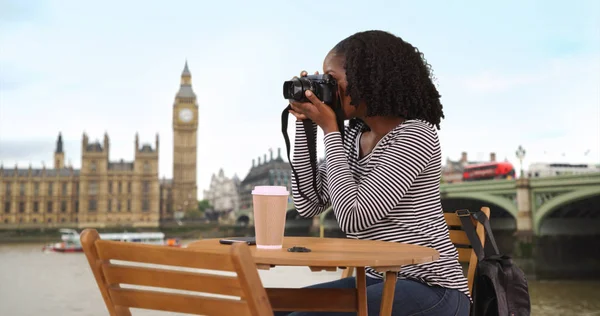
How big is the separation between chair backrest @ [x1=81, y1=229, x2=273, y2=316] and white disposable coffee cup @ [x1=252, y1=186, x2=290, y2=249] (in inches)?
10.1

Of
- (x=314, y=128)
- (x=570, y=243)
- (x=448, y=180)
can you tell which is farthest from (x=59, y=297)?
(x=448, y=180)

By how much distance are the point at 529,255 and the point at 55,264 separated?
11.7 m

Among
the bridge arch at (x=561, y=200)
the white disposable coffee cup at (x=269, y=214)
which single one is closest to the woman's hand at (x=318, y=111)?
the white disposable coffee cup at (x=269, y=214)

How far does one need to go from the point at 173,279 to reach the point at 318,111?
48cm

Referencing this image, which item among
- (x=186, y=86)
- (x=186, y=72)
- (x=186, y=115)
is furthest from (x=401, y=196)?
(x=186, y=72)

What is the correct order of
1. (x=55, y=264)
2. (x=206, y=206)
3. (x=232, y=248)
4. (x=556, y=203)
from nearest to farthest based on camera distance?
(x=232, y=248), (x=556, y=203), (x=55, y=264), (x=206, y=206)

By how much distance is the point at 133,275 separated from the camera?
0.72 metres

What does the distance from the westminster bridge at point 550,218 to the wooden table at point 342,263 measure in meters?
11.1

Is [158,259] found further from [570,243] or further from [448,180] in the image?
[448,180]

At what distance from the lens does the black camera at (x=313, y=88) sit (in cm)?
107

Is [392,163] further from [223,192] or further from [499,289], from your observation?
[223,192]

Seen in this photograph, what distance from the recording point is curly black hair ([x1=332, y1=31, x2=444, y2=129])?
1103 millimetres

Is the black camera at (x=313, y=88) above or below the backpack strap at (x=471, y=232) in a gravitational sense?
above

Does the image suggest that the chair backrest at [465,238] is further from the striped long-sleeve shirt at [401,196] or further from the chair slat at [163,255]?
the chair slat at [163,255]
